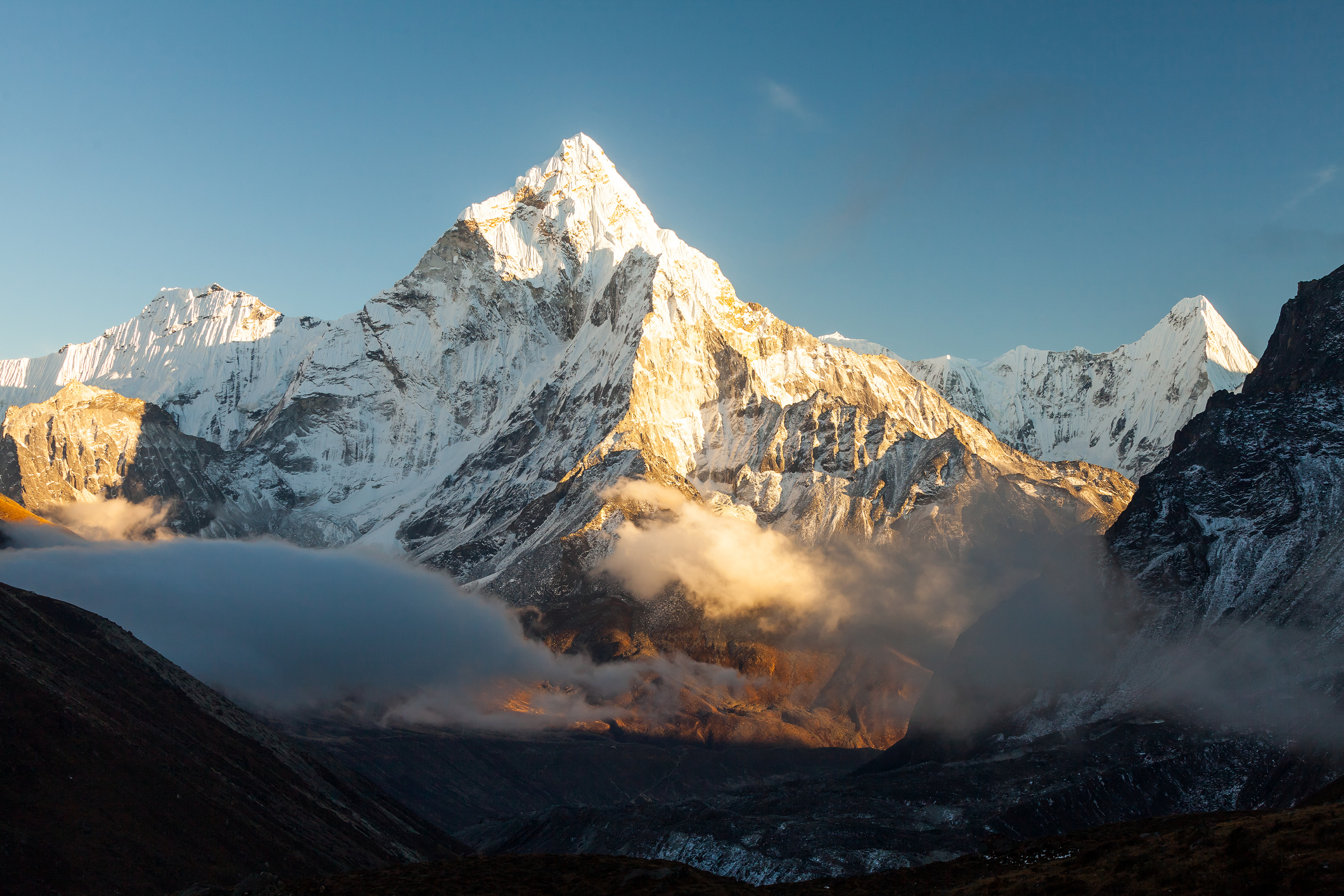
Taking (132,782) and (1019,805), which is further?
(1019,805)

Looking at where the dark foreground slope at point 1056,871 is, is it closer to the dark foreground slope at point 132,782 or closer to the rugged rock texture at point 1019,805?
the dark foreground slope at point 132,782

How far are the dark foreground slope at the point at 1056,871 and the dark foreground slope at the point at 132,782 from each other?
3038 cm

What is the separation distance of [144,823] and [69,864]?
43.8ft

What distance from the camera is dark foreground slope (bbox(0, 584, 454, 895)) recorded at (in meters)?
107

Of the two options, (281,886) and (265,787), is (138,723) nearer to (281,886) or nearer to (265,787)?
(265,787)

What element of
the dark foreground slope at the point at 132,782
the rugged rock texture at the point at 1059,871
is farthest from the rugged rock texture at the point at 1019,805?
the rugged rock texture at the point at 1059,871

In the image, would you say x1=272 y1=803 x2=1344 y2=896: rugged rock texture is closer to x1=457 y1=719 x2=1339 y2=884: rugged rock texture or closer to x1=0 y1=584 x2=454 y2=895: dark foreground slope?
x1=0 y1=584 x2=454 y2=895: dark foreground slope

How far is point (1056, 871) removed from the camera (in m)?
Result: 64.1

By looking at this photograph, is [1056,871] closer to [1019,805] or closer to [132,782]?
[132,782]

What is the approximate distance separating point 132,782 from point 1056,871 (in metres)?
100

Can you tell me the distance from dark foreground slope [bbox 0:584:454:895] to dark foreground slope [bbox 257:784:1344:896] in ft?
99.7

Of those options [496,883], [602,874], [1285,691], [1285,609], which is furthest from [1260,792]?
[496,883]

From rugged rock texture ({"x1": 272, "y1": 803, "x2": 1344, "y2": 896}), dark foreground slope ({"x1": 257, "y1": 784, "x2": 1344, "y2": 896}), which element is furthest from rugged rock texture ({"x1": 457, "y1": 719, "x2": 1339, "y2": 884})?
dark foreground slope ({"x1": 257, "y1": 784, "x2": 1344, "y2": 896})

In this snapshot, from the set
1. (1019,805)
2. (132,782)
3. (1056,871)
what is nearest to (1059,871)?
(1056,871)
